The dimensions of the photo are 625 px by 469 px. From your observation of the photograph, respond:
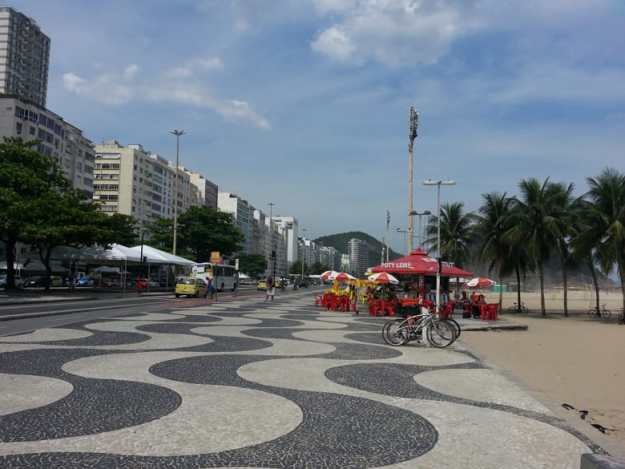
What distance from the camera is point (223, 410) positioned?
655cm

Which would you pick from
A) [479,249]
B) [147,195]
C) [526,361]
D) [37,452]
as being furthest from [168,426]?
[147,195]

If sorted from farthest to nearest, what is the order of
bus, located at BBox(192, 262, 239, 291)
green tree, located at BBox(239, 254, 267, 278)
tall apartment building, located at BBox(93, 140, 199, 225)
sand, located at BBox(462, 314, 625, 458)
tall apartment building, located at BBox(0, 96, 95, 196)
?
green tree, located at BBox(239, 254, 267, 278) < tall apartment building, located at BBox(93, 140, 199, 225) < tall apartment building, located at BBox(0, 96, 95, 196) < bus, located at BBox(192, 262, 239, 291) < sand, located at BBox(462, 314, 625, 458)

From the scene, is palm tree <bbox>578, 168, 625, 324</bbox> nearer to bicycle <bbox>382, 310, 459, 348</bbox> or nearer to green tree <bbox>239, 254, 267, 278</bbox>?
bicycle <bbox>382, 310, 459, 348</bbox>

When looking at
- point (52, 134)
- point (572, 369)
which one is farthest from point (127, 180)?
point (572, 369)

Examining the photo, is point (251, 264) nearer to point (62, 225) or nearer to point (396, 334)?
point (62, 225)

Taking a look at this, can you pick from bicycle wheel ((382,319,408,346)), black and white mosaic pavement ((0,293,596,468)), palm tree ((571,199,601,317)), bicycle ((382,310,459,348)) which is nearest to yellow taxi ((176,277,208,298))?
palm tree ((571,199,601,317))

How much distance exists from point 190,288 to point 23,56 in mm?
103928

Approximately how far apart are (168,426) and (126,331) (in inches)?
387

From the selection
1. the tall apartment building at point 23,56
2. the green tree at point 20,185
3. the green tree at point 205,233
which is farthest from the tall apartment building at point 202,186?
the green tree at point 20,185

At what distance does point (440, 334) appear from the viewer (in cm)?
1385

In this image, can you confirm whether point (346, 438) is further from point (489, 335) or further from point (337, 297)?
point (337, 297)

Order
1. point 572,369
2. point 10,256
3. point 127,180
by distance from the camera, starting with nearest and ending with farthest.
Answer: point 572,369, point 10,256, point 127,180

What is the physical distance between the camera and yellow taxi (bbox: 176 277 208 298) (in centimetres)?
3841

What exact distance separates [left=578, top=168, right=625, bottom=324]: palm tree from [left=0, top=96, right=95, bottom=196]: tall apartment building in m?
57.3
